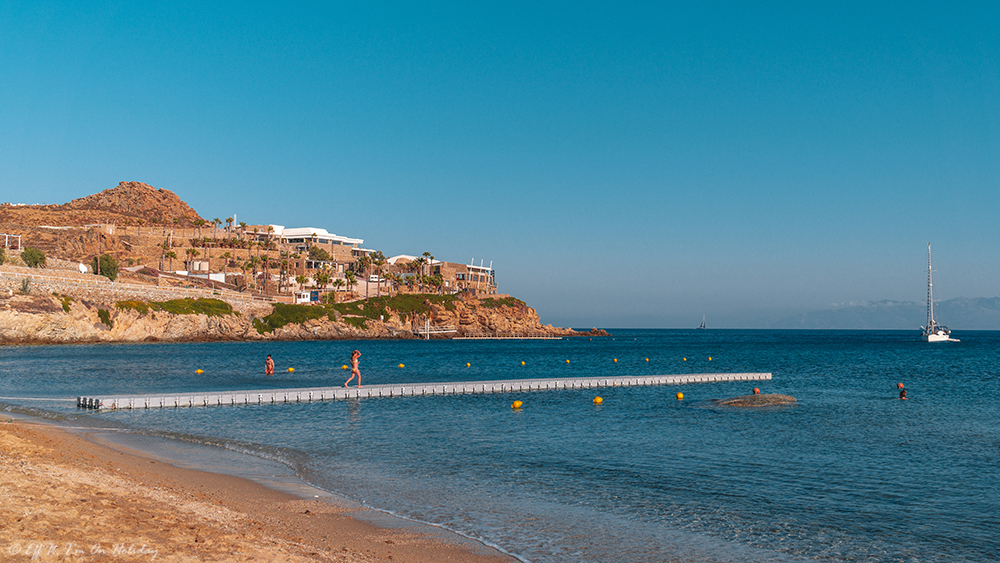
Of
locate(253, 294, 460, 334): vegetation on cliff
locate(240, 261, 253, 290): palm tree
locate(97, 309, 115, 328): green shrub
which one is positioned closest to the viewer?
locate(97, 309, 115, 328): green shrub

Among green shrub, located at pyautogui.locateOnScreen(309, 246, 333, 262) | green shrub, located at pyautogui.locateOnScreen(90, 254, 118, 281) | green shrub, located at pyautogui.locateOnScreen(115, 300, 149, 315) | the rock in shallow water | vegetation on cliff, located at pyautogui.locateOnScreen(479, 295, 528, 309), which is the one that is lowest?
the rock in shallow water

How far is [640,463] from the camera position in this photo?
1891 cm

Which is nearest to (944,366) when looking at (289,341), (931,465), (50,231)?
(931,465)

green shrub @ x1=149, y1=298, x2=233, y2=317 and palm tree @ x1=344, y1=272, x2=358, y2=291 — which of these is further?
palm tree @ x1=344, y1=272, x2=358, y2=291

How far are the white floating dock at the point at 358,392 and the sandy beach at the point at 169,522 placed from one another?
1404 centimetres

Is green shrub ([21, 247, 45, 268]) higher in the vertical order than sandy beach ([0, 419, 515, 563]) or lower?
higher

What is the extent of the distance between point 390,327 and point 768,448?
119 metres

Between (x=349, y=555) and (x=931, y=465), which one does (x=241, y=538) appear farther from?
(x=931, y=465)

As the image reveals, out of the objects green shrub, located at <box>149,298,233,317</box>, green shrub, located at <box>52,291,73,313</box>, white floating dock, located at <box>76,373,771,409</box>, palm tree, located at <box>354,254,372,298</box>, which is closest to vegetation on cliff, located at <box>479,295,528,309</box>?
palm tree, located at <box>354,254,372,298</box>

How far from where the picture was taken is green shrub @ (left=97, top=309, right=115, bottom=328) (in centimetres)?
8738

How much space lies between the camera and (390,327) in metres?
136

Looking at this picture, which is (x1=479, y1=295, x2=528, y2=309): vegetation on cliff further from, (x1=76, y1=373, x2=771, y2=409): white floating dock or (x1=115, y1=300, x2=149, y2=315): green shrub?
(x1=76, y1=373, x2=771, y2=409): white floating dock

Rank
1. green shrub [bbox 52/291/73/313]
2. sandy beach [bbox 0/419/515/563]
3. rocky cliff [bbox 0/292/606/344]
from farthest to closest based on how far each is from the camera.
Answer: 1. green shrub [bbox 52/291/73/313]
2. rocky cliff [bbox 0/292/606/344]
3. sandy beach [bbox 0/419/515/563]

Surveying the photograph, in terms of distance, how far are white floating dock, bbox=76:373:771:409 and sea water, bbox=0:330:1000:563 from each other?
107cm
